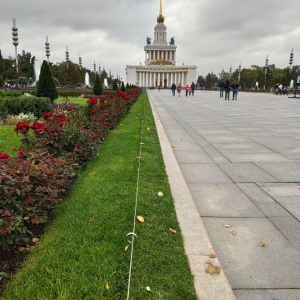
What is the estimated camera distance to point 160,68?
10719 centimetres

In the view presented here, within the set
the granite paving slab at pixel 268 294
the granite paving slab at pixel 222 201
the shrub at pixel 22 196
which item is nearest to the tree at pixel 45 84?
the granite paving slab at pixel 222 201

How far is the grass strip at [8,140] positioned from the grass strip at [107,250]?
2.71 metres

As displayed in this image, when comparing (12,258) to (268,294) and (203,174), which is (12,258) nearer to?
(268,294)

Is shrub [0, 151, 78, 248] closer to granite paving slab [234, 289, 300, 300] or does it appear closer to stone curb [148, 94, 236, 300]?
stone curb [148, 94, 236, 300]

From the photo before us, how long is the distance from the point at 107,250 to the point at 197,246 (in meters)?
0.82

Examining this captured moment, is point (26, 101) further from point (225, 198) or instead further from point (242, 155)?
point (225, 198)

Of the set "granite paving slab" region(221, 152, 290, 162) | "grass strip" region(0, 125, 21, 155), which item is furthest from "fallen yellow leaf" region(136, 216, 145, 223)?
"grass strip" region(0, 125, 21, 155)

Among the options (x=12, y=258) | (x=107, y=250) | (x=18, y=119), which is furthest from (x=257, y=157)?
(x=18, y=119)

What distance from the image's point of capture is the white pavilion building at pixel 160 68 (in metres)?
107

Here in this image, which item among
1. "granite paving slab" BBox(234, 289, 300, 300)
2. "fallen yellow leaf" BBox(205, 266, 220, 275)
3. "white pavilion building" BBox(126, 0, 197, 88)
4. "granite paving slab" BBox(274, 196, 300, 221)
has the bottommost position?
"granite paving slab" BBox(234, 289, 300, 300)

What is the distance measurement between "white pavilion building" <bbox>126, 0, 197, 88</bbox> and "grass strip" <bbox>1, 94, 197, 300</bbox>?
99.9m

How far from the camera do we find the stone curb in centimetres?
Result: 218

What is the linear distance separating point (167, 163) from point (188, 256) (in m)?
2.85

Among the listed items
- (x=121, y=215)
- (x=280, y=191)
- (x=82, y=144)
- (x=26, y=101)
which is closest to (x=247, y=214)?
(x=280, y=191)
